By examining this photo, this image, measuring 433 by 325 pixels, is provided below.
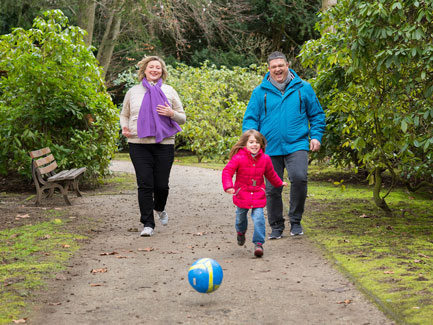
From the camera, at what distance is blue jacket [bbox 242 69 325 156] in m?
7.43

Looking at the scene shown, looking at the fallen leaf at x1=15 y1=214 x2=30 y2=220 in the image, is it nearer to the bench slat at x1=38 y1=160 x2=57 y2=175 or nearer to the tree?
the bench slat at x1=38 y1=160 x2=57 y2=175

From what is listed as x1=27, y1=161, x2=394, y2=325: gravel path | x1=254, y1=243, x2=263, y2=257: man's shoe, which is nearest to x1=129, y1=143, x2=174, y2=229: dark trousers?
x1=27, y1=161, x2=394, y2=325: gravel path

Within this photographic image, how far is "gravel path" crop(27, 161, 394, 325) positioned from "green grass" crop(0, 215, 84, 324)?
17 centimetres

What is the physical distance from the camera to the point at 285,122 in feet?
24.4

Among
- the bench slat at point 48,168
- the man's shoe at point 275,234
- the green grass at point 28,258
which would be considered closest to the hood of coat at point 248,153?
the man's shoe at point 275,234

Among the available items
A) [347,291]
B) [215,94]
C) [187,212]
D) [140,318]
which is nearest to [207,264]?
[140,318]

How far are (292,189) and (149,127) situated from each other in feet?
6.32

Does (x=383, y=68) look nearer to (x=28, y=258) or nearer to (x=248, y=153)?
(x=248, y=153)

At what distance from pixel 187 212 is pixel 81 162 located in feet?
11.9

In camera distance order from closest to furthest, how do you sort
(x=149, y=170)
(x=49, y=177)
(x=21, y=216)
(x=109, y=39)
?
(x=149, y=170), (x=21, y=216), (x=49, y=177), (x=109, y=39)

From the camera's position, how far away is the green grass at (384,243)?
16.3ft

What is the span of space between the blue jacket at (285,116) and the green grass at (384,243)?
1.22 metres

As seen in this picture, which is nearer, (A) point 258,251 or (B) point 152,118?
(A) point 258,251

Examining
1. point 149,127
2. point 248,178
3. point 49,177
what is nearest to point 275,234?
point 248,178
